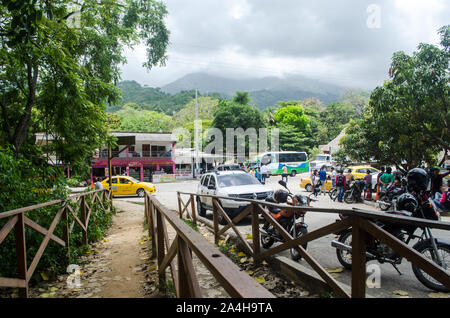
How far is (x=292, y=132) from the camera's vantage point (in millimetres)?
50281

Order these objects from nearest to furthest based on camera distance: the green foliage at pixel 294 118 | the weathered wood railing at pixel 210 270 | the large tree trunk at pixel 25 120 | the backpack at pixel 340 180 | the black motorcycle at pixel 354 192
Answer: the weathered wood railing at pixel 210 270, the large tree trunk at pixel 25 120, the black motorcycle at pixel 354 192, the backpack at pixel 340 180, the green foliage at pixel 294 118

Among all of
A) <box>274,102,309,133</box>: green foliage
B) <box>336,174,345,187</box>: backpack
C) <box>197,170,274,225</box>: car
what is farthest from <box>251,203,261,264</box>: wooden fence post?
<box>274,102,309,133</box>: green foliage

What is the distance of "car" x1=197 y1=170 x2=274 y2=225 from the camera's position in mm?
9023

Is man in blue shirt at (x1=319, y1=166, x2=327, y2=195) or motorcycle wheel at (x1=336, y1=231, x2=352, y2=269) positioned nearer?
motorcycle wheel at (x1=336, y1=231, x2=352, y2=269)

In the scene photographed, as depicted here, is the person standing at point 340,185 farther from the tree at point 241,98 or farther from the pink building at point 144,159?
the tree at point 241,98

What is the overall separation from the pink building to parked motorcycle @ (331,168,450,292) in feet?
109

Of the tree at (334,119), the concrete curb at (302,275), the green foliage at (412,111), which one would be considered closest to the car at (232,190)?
the concrete curb at (302,275)

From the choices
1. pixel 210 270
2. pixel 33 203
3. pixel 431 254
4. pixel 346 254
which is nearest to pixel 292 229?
pixel 346 254

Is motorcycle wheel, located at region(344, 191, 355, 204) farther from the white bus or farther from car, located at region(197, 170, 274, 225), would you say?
the white bus

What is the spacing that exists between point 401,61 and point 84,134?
10995 millimetres

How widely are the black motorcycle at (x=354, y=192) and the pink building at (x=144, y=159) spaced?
2584 centimetres

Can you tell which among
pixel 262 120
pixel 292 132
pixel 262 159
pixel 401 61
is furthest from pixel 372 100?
pixel 292 132

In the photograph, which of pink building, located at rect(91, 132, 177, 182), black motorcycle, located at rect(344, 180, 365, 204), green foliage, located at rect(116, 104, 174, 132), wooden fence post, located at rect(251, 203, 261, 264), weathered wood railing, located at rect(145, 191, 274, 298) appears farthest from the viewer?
green foliage, located at rect(116, 104, 174, 132)

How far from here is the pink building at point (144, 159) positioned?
3503 cm
